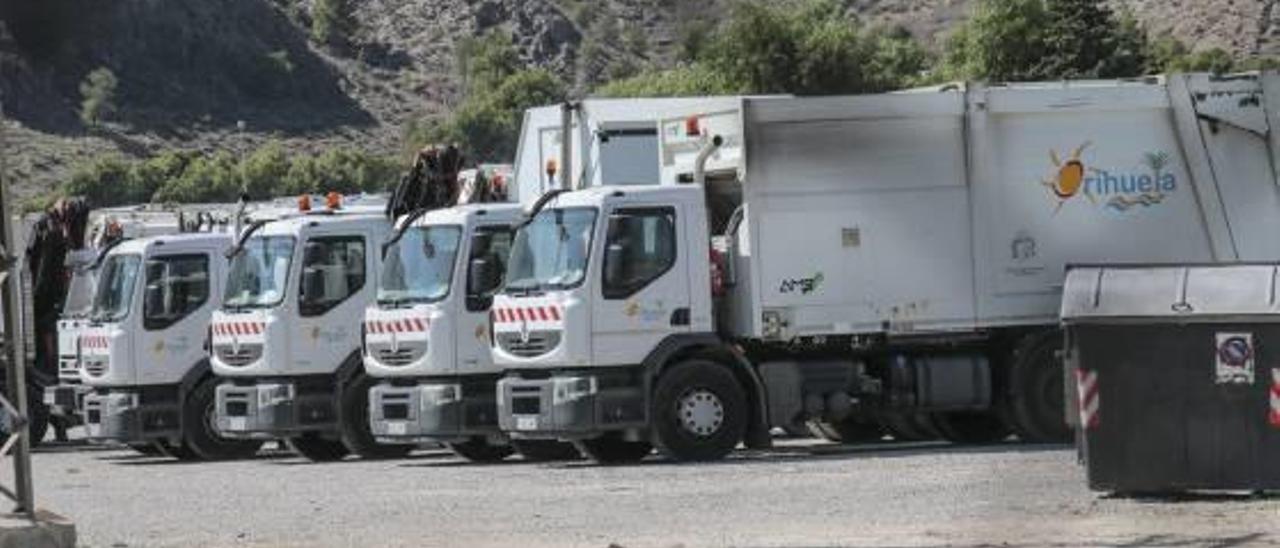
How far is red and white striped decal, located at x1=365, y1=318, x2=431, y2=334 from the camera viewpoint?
2611 cm

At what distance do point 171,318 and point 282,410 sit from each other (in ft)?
8.32

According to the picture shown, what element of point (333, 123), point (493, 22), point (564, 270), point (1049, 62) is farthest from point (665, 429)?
point (493, 22)

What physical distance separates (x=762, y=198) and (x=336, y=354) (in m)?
5.36

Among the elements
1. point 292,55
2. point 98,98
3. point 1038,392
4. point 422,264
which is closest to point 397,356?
point 422,264

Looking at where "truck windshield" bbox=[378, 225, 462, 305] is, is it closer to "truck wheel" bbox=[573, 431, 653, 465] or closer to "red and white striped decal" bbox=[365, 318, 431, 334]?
"red and white striped decal" bbox=[365, 318, 431, 334]

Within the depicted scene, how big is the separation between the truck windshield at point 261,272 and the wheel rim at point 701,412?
5354 millimetres

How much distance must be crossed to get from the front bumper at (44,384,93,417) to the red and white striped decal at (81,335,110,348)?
75 cm

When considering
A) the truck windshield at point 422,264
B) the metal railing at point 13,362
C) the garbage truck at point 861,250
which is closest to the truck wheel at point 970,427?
the garbage truck at point 861,250

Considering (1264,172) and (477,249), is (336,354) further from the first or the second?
(1264,172)

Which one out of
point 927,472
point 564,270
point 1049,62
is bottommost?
point 927,472

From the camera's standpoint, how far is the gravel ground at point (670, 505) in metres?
17.5

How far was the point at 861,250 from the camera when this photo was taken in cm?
2542

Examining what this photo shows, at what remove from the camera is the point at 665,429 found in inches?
973

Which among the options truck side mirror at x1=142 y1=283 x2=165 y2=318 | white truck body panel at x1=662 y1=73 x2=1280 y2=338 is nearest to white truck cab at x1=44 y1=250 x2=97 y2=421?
truck side mirror at x1=142 y1=283 x2=165 y2=318
